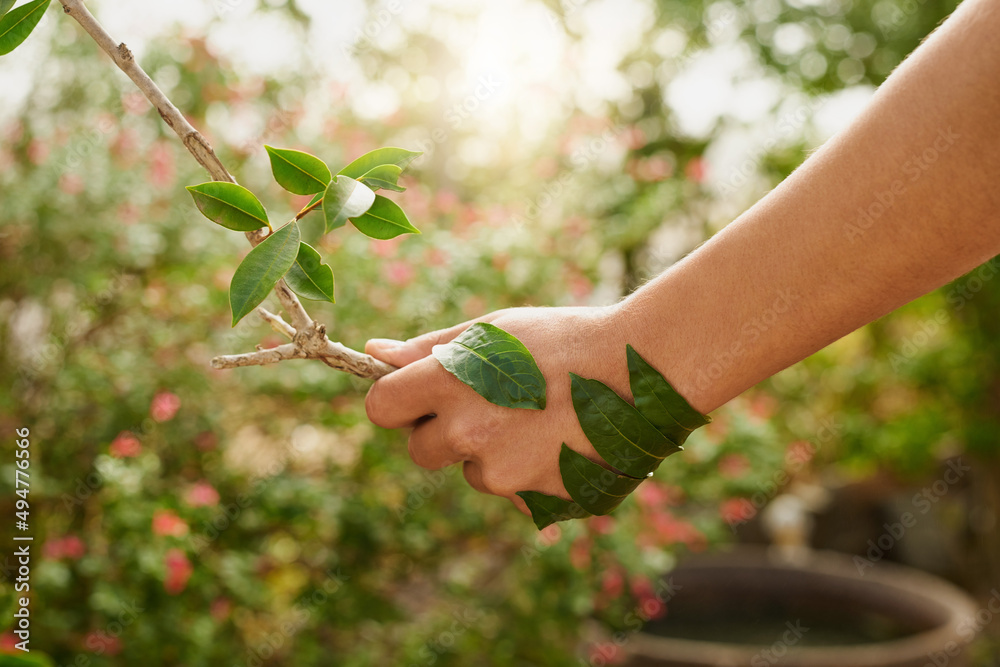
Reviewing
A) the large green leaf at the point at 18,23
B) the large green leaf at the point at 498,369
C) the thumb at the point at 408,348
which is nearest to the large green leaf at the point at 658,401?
the large green leaf at the point at 498,369

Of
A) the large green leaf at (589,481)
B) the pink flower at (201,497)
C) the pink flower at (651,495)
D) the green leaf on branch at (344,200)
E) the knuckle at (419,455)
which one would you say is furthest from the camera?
the pink flower at (651,495)

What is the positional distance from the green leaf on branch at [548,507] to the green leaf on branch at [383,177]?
47cm

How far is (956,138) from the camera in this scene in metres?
0.72

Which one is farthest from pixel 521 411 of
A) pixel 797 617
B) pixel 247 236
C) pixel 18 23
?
pixel 797 617

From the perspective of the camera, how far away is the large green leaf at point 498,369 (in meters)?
0.88

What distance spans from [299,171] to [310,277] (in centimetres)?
12

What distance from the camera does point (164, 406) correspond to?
71.9 inches

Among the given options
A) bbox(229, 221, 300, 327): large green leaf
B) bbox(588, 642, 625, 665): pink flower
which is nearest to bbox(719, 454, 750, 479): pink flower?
bbox(588, 642, 625, 665): pink flower

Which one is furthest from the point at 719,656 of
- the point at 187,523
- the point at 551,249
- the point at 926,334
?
the point at 926,334

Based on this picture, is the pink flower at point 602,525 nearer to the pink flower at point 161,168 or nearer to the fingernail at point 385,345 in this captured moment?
the fingernail at point 385,345

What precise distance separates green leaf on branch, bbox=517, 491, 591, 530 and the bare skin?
2cm

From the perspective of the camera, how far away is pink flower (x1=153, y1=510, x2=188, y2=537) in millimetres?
1620

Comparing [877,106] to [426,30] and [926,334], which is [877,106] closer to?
[426,30]

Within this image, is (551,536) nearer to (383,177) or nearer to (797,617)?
(383,177)
